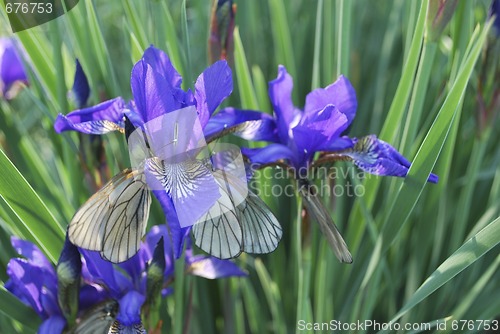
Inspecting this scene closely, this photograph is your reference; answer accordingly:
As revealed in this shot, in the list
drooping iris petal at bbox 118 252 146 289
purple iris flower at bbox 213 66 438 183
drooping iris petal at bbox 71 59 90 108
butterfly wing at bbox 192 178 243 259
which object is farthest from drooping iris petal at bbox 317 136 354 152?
drooping iris petal at bbox 71 59 90 108

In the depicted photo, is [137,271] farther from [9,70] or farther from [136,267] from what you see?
[9,70]

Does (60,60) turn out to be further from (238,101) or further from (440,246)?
(440,246)

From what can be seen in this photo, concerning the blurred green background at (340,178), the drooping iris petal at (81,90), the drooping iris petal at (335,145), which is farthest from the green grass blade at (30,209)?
the drooping iris petal at (335,145)

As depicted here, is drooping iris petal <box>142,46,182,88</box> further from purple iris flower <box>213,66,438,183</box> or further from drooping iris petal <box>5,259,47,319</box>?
drooping iris petal <box>5,259,47,319</box>

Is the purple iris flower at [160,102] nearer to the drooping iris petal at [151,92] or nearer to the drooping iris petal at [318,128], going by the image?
the drooping iris petal at [151,92]

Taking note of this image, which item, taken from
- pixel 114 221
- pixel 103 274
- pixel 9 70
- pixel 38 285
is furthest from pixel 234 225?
pixel 9 70
